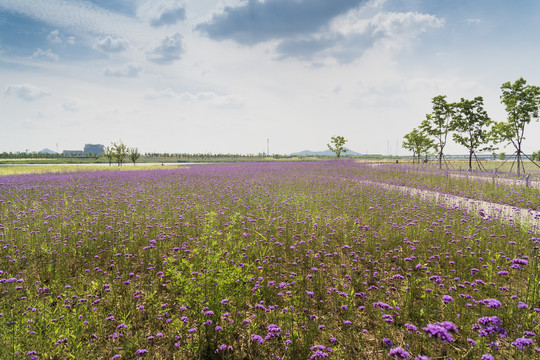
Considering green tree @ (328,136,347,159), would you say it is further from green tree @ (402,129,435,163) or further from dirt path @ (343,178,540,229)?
dirt path @ (343,178,540,229)

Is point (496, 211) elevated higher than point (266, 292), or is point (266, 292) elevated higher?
point (496, 211)

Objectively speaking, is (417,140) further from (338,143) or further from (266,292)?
(266,292)

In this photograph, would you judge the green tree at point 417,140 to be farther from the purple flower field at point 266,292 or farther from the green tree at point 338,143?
the purple flower field at point 266,292

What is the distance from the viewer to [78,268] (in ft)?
18.6

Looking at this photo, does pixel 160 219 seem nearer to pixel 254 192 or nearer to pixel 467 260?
pixel 254 192

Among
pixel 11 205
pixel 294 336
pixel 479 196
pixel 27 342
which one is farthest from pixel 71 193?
pixel 479 196

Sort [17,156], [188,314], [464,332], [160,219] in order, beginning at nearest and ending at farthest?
[464,332] < [188,314] < [160,219] < [17,156]

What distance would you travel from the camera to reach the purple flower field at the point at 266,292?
131 inches

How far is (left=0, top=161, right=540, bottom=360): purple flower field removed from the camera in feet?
11.0

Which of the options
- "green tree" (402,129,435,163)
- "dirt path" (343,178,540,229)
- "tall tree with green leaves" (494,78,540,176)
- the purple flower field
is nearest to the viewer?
the purple flower field

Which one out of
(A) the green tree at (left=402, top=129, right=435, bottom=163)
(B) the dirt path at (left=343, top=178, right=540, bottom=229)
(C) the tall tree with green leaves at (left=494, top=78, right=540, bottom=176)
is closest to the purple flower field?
(B) the dirt path at (left=343, top=178, right=540, bottom=229)

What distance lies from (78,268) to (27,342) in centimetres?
263

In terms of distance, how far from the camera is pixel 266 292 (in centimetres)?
455

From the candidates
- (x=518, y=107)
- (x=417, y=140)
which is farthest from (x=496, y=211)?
(x=417, y=140)
